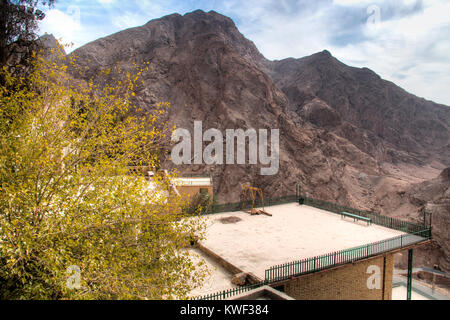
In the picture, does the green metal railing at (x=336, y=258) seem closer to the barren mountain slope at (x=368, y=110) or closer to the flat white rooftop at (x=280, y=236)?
the flat white rooftop at (x=280, y=236)

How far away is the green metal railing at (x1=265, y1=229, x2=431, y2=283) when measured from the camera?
36.9ft

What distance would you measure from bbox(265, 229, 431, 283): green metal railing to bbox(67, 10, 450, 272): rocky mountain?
27430mm

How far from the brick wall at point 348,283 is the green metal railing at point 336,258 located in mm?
262

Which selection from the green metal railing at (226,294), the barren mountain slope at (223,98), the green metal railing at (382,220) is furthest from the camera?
the barren mountain slope at (223,98)

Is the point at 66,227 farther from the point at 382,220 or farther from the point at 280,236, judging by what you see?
the point at 382,220

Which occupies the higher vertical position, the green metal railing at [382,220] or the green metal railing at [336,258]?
the green metal railing at [382,220]

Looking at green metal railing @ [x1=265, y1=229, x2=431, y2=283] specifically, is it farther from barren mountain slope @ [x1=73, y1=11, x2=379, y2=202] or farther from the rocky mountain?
the rocky mountain

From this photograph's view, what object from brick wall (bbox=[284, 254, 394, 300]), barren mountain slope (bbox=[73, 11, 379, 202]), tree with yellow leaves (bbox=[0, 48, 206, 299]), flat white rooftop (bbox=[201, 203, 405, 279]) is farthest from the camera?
barren mountain slope (bbox=[73, 11, 379, 202])

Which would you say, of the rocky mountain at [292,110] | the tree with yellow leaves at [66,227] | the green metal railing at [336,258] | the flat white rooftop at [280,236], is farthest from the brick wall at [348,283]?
the rocky mountain at [292,110]

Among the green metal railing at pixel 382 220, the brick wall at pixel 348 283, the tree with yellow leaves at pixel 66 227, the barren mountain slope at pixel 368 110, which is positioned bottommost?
the brick wall at pixel 348 283

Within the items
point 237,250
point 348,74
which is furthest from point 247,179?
point 348,74

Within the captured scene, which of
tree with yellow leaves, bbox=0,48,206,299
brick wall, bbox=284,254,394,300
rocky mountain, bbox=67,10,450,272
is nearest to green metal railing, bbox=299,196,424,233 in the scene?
brick wall, bbox=284,254,394,300

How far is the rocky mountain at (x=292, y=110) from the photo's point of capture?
162 feet

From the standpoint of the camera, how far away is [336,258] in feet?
42.0
